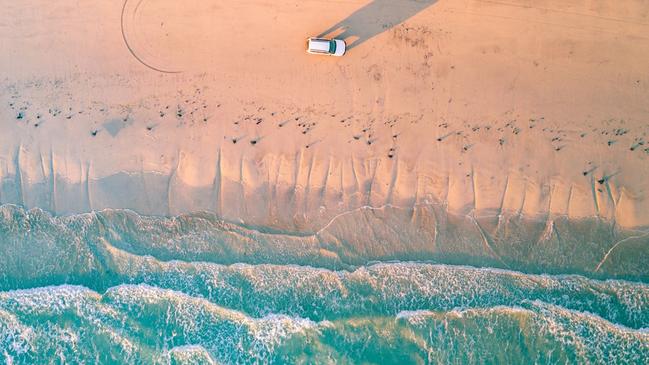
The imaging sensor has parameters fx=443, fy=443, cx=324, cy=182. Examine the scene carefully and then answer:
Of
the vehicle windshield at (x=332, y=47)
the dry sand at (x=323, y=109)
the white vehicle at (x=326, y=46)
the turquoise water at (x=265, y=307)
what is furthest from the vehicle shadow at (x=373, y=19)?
the turquoise water at (x=265, y=307)

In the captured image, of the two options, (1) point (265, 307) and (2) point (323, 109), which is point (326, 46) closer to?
(2) point (323, 109)

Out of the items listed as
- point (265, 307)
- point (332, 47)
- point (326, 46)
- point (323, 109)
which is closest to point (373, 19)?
point (332, 47)

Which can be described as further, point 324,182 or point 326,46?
point 324,182

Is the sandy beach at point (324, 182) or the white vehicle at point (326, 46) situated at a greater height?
the white vehicle at point (326, 46)

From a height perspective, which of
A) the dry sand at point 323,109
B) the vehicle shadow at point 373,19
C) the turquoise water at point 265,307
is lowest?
the turquoise water at point 265,307

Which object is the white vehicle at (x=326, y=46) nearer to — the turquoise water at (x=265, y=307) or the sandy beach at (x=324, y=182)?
the sandy beach at (x=324, y=182)

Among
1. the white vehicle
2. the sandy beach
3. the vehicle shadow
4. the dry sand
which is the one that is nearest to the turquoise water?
the sandy beach
